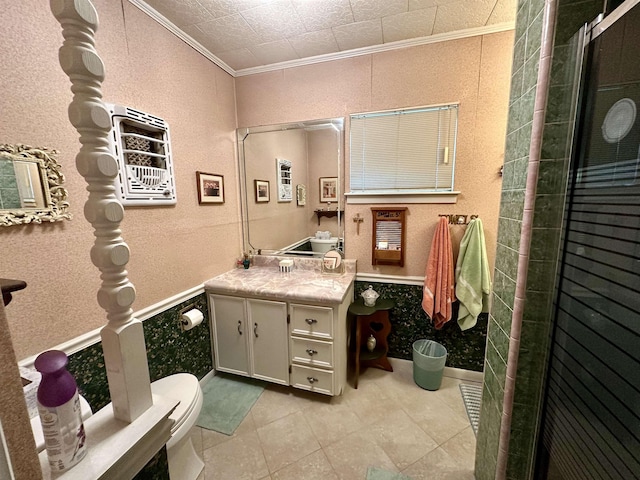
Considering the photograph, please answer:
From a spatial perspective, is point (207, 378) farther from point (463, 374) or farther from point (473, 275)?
point (473, 275)

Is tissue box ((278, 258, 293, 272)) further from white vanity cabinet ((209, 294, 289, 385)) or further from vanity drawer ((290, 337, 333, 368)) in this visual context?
vanity drawer ((290, 337, 333, 368))

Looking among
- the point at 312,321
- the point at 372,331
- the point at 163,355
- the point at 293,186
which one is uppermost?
the point at 293,186

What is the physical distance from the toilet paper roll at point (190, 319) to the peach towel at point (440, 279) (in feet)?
5.57

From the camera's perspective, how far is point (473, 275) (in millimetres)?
1939

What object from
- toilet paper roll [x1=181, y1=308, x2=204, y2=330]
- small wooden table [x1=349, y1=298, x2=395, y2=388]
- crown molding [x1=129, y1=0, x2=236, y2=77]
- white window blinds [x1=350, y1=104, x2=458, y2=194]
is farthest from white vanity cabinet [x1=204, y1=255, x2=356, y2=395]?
crown molding [x1=129, y1=0, x2=236, y2=77]

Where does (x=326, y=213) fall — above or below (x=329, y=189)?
below

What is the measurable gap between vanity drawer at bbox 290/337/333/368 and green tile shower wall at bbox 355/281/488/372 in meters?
0.62

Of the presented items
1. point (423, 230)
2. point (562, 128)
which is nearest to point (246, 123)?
point (423, 230)

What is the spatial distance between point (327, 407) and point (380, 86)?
2.43 meters

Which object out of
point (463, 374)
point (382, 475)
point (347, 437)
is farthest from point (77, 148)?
point (463, 374)

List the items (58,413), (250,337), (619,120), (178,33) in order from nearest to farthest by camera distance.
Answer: (58,413) < (619,120) < (178,33) < (250,337)

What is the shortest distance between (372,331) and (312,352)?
643 millimetres

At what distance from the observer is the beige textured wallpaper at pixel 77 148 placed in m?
1.09

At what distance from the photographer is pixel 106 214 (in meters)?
0.56
